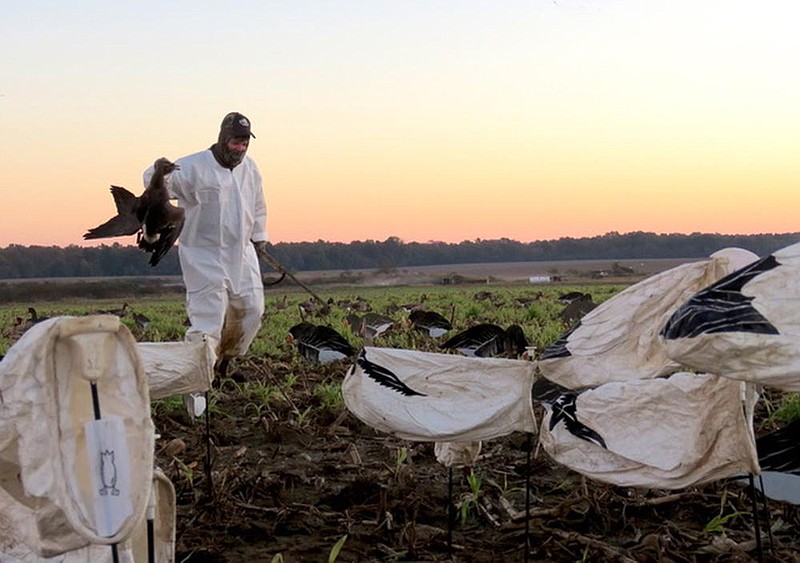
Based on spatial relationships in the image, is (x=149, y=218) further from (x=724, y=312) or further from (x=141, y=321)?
(x=141, y=321)

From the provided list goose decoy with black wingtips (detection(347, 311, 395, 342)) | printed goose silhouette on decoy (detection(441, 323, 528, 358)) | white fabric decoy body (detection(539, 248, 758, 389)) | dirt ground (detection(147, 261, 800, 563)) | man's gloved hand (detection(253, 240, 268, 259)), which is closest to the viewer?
white fabric decoy body (detection(539, 248, 758, 389))

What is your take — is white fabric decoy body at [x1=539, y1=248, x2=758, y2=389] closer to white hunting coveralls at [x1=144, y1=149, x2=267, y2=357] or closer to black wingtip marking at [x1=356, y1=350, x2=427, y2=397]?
black wingtip marking at [x1=356, y1=350, x2=427, y2=397]

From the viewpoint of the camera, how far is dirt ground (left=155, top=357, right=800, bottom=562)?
12.5ft

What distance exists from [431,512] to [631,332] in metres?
1.55

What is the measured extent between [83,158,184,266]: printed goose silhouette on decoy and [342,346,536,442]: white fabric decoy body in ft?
5.58

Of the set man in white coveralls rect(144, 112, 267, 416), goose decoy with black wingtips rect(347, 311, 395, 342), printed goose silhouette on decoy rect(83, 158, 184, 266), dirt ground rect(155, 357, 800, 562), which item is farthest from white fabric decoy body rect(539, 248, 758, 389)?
goose decoy with black wingtips rect(347, 311, 395, 342)

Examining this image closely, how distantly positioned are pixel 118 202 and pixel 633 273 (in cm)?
4534

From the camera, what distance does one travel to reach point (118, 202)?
4.49m

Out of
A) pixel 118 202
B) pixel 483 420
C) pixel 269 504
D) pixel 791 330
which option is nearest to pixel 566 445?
pixel 483 420

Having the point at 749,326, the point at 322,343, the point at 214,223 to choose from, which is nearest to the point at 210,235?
the point at 214,223

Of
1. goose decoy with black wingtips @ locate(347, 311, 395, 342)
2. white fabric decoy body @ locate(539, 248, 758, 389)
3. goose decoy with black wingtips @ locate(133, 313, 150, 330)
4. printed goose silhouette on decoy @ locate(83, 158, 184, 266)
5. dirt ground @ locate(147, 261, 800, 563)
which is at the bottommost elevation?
dirt ground @ locate(147, 261, 800, 563)

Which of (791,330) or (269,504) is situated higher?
(791,330)

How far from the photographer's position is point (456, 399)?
10.7ft

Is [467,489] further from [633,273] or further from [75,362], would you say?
[633,273]
